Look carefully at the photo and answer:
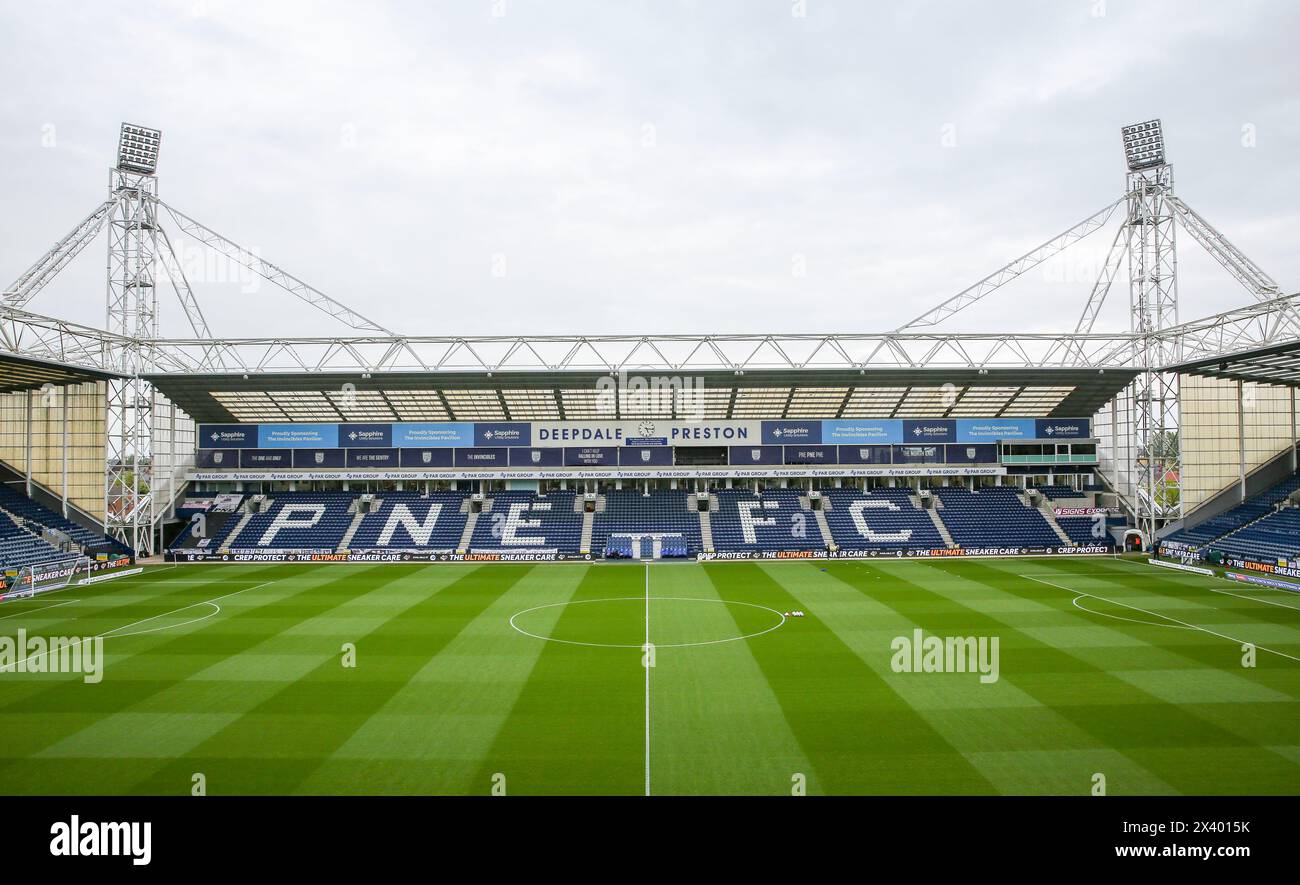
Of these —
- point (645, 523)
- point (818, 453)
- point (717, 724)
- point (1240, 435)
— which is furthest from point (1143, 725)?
point (1240, 435)

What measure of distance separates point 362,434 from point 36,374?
17256mm

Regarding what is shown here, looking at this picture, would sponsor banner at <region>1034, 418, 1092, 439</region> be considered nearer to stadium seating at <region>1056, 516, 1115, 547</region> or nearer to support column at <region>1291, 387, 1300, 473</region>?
stadium seating at <region>1056, 516, 1115, 547</region>

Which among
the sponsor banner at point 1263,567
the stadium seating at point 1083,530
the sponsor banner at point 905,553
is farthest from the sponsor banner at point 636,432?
the sponsor banner at point 1263,567

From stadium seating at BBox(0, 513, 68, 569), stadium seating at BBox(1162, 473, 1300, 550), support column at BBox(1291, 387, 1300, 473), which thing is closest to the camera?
stadium seating at BBox(0, 513, 68, 569)

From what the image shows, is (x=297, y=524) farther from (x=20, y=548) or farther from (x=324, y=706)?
(x=324, y=706)

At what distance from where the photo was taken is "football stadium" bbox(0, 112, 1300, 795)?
13836 mm

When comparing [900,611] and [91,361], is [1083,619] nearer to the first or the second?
[900,611]

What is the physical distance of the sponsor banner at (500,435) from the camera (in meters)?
49.1

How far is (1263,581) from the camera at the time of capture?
106ft

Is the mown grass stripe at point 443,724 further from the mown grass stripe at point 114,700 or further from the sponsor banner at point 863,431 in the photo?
the sponsor banner at point 863,431

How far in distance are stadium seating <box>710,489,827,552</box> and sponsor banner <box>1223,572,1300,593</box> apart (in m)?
19.9

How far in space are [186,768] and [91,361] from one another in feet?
122
